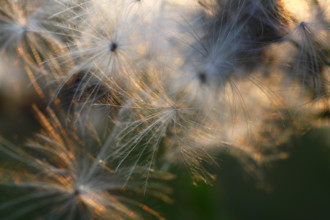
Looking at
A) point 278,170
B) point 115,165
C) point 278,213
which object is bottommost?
point 115,165

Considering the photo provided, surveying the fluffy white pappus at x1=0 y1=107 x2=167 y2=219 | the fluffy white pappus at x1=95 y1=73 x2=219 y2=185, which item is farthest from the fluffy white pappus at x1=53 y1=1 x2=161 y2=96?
the fluffy white pappus at x1=0 y1=107 x2=167 y2=219

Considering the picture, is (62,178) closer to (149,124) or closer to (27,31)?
(149,124)

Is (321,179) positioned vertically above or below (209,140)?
above

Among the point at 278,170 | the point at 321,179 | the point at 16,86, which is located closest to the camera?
the point at 16,86

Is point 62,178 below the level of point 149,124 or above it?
below

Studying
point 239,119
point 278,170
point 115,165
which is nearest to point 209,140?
point 239,119

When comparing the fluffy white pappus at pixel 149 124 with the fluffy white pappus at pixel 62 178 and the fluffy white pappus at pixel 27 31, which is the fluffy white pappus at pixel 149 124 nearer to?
the fluffy white pappus at pixel 62 178

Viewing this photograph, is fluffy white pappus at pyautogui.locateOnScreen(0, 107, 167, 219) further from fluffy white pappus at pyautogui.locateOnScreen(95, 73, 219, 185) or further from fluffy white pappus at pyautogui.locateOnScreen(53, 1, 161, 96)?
fluffy white pappus at pyautogui.locateOnScreen(53, 1, 161, 96)

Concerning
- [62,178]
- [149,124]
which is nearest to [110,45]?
[149,124]

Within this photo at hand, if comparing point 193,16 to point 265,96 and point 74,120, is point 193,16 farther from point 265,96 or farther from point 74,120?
point 74,120
